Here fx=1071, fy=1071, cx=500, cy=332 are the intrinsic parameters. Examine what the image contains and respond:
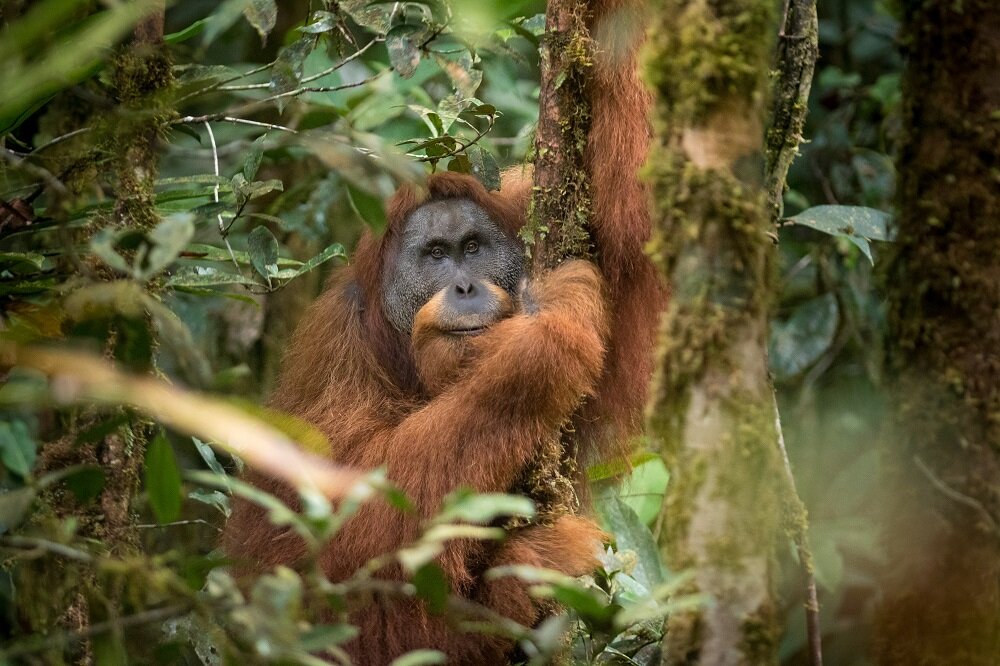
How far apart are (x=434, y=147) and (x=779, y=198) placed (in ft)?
4.00

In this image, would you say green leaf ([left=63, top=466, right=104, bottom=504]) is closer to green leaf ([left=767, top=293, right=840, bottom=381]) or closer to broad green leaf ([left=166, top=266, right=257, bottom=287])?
broad green leaf ([left=166, top=266, right=257, bottom=287])

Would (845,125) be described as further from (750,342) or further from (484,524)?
(750,342)

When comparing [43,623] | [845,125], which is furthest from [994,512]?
[845,125]

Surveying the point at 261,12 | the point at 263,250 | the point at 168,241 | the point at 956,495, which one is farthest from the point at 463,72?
the point at 956,495

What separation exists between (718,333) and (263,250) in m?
1.98

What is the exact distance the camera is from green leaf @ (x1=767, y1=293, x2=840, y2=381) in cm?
587

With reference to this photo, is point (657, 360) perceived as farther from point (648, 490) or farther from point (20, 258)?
point (648, 490)

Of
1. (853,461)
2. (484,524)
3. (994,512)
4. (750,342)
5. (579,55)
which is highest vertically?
(579,55)

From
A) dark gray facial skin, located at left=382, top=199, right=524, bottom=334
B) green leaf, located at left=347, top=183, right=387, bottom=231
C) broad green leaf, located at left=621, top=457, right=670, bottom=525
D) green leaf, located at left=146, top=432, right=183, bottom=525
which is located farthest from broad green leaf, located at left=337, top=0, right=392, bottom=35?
broad green leaf, located at left=621, top=457, right=670, bottom=525

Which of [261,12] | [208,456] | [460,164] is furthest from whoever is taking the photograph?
[460,164]

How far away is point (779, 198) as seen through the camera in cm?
340

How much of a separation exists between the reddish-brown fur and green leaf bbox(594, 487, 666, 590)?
0.89 ft

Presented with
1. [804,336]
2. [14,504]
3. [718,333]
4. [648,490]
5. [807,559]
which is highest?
[718,333]

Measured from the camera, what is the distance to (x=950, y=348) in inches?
85.4
